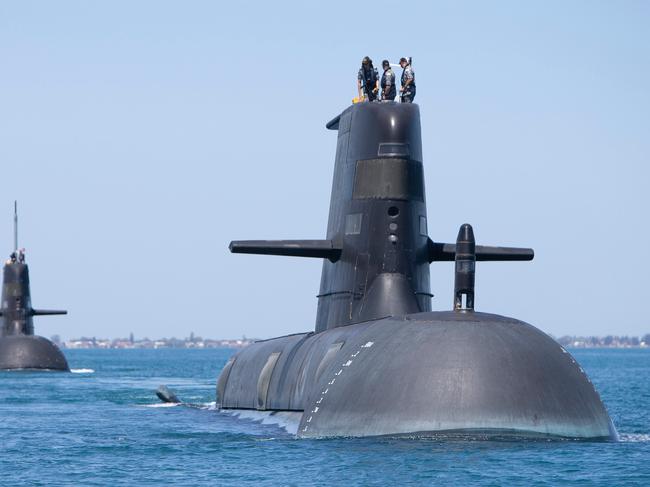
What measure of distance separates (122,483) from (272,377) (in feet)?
39.4

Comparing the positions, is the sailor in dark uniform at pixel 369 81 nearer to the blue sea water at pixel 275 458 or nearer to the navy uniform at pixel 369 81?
the navy uniform at pixel 369 81

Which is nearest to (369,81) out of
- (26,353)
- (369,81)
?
(369,81)

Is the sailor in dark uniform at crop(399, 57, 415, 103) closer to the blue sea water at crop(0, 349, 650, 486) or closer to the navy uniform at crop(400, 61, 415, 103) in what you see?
the navy uniform at crop(400, 61, 415, 103)

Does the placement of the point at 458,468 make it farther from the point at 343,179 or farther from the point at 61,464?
the point at 343,179

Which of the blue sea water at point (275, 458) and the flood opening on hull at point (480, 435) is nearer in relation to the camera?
the blue sea water at point (275, 458)

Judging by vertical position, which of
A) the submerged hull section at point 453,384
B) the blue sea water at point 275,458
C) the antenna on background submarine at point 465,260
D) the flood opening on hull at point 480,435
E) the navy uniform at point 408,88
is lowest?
the blue sea water at point 275,458

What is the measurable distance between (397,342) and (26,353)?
58439 millimetres

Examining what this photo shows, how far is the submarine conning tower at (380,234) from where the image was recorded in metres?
28.2

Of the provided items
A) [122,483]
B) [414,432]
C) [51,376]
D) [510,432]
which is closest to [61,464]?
[122,483]

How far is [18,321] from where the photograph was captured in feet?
256

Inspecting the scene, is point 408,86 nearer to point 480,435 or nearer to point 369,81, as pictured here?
point 369,81

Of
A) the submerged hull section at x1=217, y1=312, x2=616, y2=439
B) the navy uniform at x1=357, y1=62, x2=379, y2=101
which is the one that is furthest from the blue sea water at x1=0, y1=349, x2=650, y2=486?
the navy uniform at x1=357, y1=62, x2=379, y2=101

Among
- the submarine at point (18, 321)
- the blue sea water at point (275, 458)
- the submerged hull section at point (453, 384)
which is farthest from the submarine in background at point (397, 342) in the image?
the submarine at point (18, 321)

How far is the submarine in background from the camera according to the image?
70.2ft
